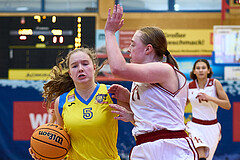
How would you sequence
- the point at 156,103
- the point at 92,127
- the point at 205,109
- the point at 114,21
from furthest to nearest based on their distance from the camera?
the point at 205,109
the point at 92,127
the point at 156,103
the point at 114,21

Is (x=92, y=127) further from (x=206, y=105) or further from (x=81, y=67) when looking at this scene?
(x=206, y=105)

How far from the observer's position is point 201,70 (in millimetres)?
6477

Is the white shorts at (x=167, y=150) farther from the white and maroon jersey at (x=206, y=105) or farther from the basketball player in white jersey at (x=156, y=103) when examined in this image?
the white and maroon jersey at (x=206, y=105)

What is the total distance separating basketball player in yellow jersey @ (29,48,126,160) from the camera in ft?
11.0

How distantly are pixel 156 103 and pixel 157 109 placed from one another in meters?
0.05

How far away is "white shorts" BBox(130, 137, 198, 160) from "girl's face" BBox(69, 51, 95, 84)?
3.16ft

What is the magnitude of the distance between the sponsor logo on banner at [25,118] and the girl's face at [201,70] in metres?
3.28

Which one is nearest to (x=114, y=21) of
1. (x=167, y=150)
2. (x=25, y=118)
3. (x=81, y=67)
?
(x=81, y=67)

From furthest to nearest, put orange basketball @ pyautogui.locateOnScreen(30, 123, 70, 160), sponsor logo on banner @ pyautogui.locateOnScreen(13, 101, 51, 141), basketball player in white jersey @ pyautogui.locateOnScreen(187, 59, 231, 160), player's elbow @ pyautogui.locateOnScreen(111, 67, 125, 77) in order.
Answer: sponsor logo on banner @ pyautogui.locateOnScreen(13, 101, 51, 141)
basketball player in white jersey @ pyautogui.locateOnScreen(187, 59, 231, 160)
orange basketball @ pyautogui.locateOnScreen(30, 123, 70, 160)
player's elbow @ pyautogui.locateOnScreen(111, 67, 125, 77)

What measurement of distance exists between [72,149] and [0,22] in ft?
16.0

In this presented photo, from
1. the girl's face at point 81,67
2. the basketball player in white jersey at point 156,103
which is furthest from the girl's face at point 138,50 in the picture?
the girl's face at point 81,67

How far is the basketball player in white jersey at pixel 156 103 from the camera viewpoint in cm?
267

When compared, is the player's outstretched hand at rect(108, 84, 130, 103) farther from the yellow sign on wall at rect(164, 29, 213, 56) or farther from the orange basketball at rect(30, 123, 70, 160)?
the yellow sign on wall at rect(164, 29, 213, 56)

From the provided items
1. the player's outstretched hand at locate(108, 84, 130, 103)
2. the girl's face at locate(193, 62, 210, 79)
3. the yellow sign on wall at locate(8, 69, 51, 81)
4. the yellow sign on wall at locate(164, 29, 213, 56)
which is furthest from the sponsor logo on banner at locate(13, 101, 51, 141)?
the player's outstretched hand at locate(108, 84, 130, 103)
